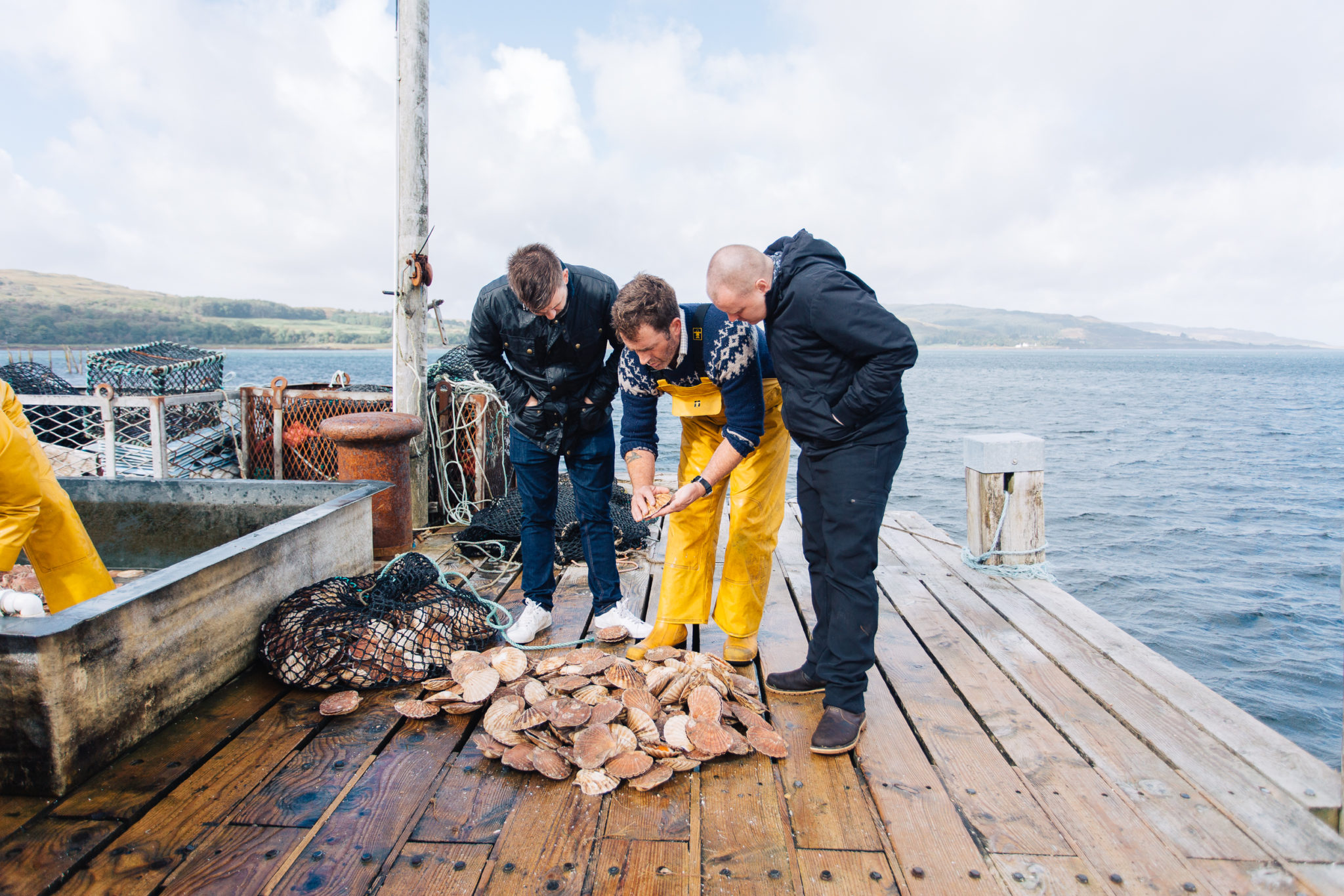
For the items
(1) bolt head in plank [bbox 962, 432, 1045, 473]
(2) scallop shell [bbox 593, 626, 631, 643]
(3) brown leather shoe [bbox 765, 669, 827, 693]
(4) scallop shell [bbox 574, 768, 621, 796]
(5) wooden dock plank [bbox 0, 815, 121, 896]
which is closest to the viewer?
(5) wooden dock plank [bbox 0, 815, 121, 896]

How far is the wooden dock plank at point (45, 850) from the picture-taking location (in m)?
1.63

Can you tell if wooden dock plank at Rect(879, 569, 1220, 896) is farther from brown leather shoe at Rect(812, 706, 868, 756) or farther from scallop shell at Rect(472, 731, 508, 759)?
scallop shell at Rect(472, 731, 508, 759)

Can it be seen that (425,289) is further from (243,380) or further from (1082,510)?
(243,380)

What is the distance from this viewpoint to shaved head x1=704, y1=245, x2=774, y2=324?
2.34m

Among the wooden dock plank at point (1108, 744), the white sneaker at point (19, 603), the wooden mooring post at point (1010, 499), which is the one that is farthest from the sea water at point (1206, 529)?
the white sneaker at point (19, 603)

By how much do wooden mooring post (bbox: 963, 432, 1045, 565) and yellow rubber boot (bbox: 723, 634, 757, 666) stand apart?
6.06 ft

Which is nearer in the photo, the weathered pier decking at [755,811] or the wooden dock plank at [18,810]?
the weathered pier decking at [755,811]

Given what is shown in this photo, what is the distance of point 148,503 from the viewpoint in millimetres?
3680

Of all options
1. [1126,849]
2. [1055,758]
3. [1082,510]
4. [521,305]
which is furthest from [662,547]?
[1082,510]

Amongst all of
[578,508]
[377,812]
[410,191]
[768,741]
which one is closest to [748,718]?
[768,741]

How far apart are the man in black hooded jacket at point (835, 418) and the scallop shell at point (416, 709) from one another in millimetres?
1249

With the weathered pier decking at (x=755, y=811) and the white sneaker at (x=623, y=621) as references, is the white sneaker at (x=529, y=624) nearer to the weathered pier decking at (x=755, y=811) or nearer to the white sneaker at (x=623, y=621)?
the white sneaker at (x=623, y=621)

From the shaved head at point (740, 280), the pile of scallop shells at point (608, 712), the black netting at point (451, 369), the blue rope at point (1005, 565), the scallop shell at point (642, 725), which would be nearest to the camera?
the pile of scallop shells at point (608, 712)

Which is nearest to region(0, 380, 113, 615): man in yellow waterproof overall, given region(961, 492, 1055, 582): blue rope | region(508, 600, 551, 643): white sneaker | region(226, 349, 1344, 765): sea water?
region(508, 600, 551, 643): white sneaker
